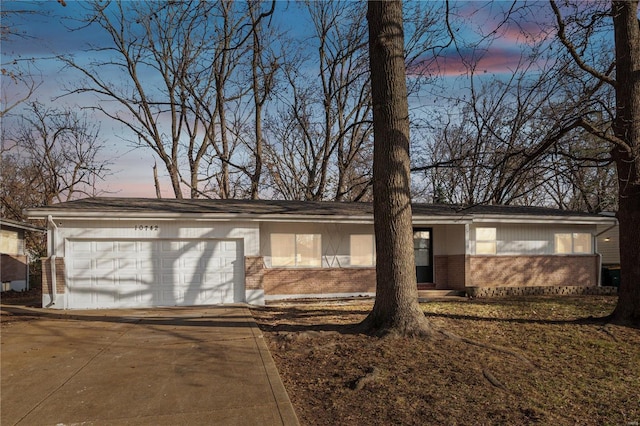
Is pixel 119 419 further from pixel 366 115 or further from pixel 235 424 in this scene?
pixel 366 115

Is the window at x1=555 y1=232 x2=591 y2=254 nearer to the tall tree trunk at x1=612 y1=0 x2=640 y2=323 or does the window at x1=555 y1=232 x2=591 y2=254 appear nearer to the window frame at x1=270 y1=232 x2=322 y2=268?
the tall tree trunk at x1=612 y1=0 x2=640 y2=323

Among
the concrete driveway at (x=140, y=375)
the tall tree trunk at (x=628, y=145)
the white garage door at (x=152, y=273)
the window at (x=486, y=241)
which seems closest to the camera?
the concrete driveway at (x=140, y=375)

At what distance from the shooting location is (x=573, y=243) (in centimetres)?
1845

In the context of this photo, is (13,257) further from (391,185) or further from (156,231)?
(391,185)

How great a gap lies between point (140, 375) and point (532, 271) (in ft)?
50.5

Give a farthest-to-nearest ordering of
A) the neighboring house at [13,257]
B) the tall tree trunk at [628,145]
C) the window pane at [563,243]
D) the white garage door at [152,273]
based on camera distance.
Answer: the neighboring house at [13,257] → the window pane at [563,243] → the white garage door at [152,273] → the tall tree trunk at [628,145]

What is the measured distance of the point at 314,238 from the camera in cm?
1603

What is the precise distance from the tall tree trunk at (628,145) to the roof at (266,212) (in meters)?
3.23

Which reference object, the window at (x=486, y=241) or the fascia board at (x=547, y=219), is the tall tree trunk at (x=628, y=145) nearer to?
the fascia board at (x=547, y=219)

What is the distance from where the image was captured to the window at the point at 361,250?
16344mm

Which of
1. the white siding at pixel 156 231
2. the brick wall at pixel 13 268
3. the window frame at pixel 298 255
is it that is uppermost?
the white siding at pixel 156 231

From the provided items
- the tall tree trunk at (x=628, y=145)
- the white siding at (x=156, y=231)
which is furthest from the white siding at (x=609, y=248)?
the white siding at (x=156, y=231)

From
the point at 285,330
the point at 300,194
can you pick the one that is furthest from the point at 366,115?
the point at 285,330

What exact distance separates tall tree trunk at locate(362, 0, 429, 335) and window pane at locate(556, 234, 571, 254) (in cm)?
1240
